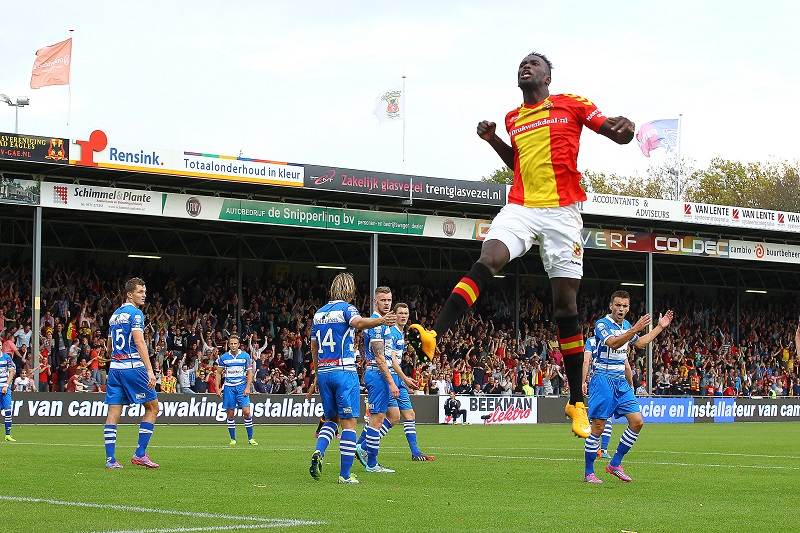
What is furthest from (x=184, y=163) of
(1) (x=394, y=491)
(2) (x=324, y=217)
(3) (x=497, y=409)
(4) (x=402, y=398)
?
(1) (x=394, y=491)

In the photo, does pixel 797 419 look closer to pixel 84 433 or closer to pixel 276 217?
pixel 276 217

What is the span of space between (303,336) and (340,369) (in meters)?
27.1

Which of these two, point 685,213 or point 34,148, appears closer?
point 34,148

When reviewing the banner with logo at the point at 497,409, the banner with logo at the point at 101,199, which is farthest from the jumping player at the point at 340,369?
the banner with logo at the point at 497,409

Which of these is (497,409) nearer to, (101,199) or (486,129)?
(101,199)

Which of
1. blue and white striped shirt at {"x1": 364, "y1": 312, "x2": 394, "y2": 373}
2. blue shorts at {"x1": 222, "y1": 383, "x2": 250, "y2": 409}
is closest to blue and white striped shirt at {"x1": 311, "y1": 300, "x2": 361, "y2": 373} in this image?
blue and white striped shirt at {"x1": 364, "y1": 312, "x2": 394, "y2": 373}

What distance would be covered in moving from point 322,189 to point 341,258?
33.2 ft

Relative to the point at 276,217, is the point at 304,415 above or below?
below

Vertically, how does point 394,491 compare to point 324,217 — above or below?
below

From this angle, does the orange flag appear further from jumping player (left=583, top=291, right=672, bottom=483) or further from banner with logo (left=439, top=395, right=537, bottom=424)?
jumping player (left=583, top=291, right=672, bottom=483)

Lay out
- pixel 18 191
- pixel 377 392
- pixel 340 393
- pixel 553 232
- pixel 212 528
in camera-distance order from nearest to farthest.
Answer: pixel 212 528, pixel 553 232, pixel 340 393, pixel 377 392, pixel 18 191

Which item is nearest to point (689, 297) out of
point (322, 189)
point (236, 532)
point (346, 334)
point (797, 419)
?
point (797, 419)

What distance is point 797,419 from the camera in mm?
43375

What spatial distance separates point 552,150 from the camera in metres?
8.48
